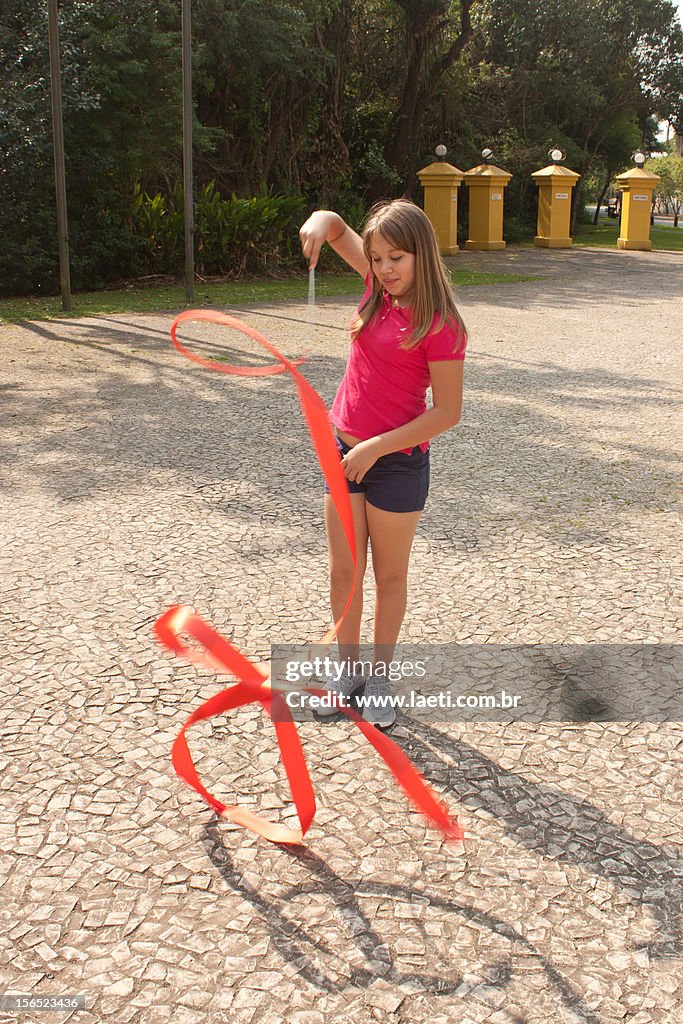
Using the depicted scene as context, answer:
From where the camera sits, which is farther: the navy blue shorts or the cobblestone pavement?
the navy blue shorts

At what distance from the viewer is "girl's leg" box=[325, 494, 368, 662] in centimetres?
287

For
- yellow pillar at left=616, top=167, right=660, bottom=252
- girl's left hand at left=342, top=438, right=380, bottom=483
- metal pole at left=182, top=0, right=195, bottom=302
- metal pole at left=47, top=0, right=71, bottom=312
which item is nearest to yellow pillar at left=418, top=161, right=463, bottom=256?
yellow pillar at left=616, top=167, right=660, bottom=252

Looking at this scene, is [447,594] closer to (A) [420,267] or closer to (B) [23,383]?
(A) [420,267]

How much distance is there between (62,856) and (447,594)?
2067 millimetres

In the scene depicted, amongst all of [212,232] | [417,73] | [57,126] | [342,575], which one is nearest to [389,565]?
[342,575]

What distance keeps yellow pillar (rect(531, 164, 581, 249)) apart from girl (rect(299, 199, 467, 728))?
23422mm

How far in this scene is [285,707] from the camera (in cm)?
258

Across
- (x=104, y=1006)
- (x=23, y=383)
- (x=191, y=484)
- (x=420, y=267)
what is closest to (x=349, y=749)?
(x=104, y=1006)

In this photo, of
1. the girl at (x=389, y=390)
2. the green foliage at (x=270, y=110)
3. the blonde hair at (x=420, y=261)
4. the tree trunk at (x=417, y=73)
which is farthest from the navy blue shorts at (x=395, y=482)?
the tree trunk at (x=417, y=73)

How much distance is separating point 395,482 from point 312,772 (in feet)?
2.89

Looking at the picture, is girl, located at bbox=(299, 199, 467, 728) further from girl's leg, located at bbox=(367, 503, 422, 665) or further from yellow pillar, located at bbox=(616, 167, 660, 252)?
yellow pillar, located at bbox=(616, 167, 660, 252)

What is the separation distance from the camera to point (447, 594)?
406 cm

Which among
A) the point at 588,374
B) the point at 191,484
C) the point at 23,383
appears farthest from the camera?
the point at 588,374

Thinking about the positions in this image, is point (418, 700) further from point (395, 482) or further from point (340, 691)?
point (395, 482)
